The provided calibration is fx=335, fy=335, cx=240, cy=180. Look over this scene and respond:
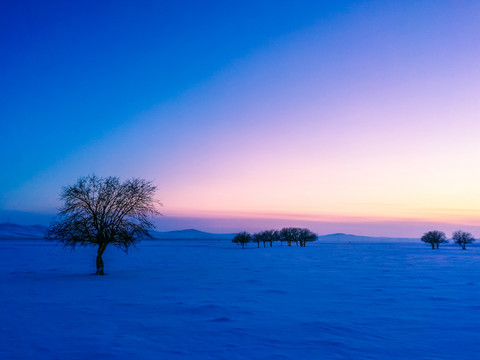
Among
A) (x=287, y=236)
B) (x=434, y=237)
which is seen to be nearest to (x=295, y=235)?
(x=287, y=236)

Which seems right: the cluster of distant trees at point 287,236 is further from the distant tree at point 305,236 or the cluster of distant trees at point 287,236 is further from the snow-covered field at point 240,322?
the snow-covered field at point 240,322

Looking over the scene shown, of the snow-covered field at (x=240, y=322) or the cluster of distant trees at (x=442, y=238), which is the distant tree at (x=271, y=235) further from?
the snow-covered field at (x=240, y=322)

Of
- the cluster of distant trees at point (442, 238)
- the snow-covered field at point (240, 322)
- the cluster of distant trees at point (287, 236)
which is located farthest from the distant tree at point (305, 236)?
the snow-covered field at point (240, 322)

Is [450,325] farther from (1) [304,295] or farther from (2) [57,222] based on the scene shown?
(2) [57,222]

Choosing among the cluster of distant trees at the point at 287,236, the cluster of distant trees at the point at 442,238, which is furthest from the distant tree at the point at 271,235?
the cluster of distant trees at the point at 442,238

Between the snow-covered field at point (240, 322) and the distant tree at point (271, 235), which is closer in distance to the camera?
the snow-covered field at point (240, 322)

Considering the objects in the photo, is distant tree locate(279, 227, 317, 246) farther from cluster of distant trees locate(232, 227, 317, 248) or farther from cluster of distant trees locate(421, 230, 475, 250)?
cluster of distant trees locate(421, 230, 475, 250)

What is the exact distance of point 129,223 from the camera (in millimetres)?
26391

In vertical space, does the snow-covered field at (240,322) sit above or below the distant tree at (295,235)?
above

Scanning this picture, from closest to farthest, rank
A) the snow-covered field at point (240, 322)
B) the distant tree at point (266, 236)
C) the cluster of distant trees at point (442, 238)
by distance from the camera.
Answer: the snow-covered field at point (240, 322), the cluster of distant trees at point (442, 238), the distant tree at point (266, 236)

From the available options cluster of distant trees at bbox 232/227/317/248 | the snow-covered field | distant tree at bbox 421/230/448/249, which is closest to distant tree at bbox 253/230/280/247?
cluster of distant trees at bbox 232/227/317/248

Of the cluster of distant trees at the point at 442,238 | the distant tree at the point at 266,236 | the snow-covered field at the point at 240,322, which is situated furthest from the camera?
the distant tree at the point at 266,236

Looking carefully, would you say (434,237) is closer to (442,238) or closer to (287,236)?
(442,238)

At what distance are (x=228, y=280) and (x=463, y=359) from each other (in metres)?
15.5
